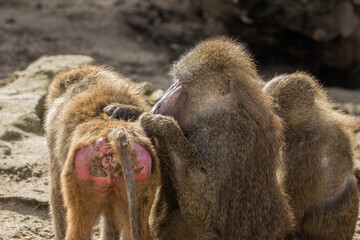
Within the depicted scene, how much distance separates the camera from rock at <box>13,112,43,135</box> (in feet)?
17.6

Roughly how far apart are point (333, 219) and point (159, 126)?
1668 mm

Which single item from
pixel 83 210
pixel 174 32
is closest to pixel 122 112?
pixel 83 210

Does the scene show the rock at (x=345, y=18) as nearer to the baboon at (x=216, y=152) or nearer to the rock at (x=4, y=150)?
the baboon at (x=216, y=152)

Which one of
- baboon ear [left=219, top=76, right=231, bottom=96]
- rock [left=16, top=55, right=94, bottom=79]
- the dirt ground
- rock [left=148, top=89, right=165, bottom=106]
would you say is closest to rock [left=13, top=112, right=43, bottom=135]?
the dirt ground

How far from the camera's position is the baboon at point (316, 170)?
430cm

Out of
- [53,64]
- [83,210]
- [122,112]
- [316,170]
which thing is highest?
[122,112]

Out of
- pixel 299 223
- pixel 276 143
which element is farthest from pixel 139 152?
pixel 299 223

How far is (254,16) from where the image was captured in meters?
9.20

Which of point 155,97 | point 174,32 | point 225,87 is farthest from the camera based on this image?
point 174,32

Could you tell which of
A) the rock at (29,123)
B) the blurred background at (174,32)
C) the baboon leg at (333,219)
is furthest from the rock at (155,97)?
the blurred background at (174,32)

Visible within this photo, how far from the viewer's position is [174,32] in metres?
10.2

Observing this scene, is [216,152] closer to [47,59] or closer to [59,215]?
[59,215]

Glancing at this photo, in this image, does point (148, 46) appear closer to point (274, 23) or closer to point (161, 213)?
point (274, 23)

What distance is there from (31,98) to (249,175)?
297 centimetres
